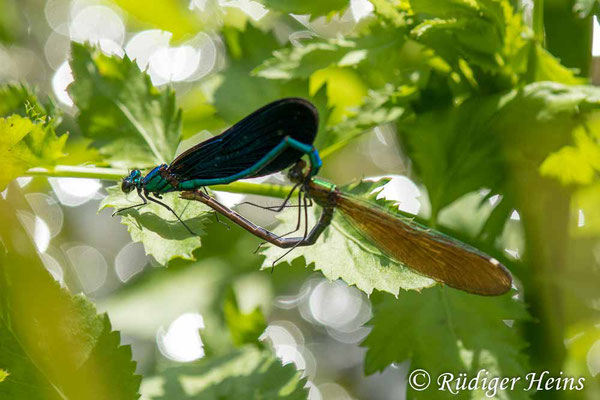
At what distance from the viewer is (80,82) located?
1.58 metres

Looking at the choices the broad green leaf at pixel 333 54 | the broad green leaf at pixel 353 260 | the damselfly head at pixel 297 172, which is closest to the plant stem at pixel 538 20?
the broad green leaf at pixel 333 54

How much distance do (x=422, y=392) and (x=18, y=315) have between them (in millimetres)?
887

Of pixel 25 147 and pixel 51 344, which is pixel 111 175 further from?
pixel 51 344

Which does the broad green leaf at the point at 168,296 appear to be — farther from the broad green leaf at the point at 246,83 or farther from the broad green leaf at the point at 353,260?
the broad green leaf at the point at 353,260

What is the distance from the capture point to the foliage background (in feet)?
4.32

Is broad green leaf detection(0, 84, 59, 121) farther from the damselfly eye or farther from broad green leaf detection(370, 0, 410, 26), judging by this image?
broad green leaf detection(370, 0, 410, 26)

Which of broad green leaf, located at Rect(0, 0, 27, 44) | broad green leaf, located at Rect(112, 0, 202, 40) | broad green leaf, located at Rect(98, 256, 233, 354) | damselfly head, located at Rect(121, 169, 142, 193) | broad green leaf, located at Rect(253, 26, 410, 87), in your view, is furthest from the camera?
broad green leaf, located at Rect(0, 0, 27, 44)

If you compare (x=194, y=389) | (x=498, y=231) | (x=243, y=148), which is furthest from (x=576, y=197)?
(x=194, y=389)

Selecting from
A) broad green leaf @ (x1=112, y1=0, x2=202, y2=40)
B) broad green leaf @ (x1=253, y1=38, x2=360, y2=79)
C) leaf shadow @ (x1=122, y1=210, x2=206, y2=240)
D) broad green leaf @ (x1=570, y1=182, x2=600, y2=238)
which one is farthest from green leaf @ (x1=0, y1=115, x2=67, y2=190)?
broad green leaf @ (x1=570, y1=182, x2=600, y2=238)

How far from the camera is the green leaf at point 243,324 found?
69.5 inches

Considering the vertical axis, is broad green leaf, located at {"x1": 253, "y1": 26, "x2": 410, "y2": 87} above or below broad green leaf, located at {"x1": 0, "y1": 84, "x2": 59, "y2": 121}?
below

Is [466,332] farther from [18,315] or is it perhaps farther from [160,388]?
[18,315]

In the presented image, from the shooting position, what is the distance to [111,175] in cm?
153

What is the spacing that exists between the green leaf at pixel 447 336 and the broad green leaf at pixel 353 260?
0.23 m
